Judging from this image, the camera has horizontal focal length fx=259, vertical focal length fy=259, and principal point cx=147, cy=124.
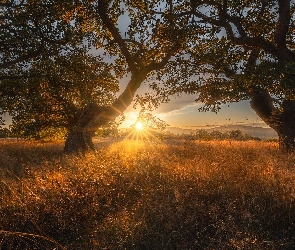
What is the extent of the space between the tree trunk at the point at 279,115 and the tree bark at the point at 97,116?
698 centimetres

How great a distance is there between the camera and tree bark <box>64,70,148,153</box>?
15.6 m

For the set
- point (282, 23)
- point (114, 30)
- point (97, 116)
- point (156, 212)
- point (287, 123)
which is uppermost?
point (114, 30)

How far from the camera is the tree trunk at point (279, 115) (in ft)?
47.9

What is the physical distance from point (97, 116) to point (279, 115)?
36.2ft

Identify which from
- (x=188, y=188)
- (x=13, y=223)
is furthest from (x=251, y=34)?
(x=13, y=223)

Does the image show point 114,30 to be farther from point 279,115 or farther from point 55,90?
point 279,115

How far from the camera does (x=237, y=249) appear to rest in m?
3.69

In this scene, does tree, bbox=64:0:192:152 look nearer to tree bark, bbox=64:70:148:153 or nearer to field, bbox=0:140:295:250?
tree bark, bbox=64:70:148:153

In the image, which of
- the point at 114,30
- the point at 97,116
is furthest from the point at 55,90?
the point at 114,30

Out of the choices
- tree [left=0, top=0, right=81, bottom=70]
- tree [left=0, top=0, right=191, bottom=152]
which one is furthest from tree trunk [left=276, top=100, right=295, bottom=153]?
tree [left=0, top=0, right=81, bottom=70]

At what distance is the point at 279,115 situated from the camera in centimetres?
1530

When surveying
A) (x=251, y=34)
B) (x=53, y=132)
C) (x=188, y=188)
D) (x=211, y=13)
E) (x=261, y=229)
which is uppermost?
(x=211, y=13)

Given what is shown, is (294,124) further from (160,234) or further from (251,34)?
(160,234)

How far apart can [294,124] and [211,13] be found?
781 cm
